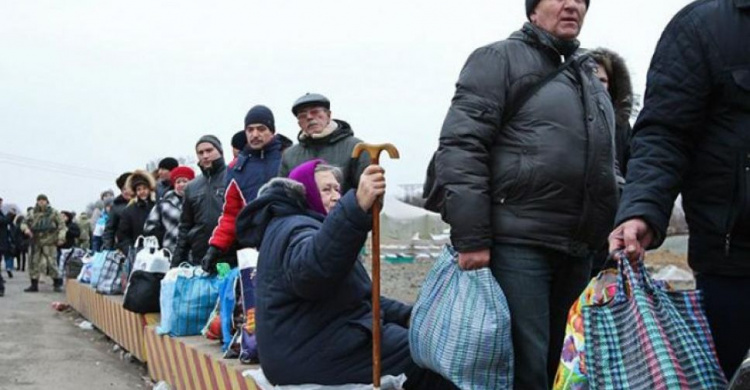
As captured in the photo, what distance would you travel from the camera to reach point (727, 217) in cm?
251

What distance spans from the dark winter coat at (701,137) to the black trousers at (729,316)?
0.04 metres

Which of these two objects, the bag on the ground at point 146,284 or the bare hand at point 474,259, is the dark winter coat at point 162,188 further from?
the bare hand at point 474,259

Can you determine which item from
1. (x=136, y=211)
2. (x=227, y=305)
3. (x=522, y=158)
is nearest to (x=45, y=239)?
(x=136, y=211)

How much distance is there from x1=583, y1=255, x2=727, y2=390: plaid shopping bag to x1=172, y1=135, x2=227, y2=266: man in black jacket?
5697 mm

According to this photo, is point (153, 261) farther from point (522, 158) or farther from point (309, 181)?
point (522, 158)

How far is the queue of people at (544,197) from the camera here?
2574 millimetres

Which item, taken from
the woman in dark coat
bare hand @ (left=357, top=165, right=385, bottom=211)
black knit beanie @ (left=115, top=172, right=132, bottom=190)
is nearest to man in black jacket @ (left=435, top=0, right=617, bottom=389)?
bare hand @ (left=357, top=165, right=385, bottom=211)

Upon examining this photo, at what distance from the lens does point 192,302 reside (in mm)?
6941

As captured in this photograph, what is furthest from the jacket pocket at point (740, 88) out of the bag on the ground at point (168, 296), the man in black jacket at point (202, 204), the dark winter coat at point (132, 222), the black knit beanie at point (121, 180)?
the black knit beanie at point (121, 180)

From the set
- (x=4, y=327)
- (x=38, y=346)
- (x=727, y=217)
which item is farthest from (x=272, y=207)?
(x=4, y=327)

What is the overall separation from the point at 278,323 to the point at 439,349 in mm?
1040

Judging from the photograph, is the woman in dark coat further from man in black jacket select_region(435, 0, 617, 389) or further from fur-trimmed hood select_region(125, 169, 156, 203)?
man in black jacket select_region(435, 0, 617, 389)

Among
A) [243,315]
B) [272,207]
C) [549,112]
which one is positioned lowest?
[243,315]

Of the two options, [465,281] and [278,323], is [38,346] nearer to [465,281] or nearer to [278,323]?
[278,323]
